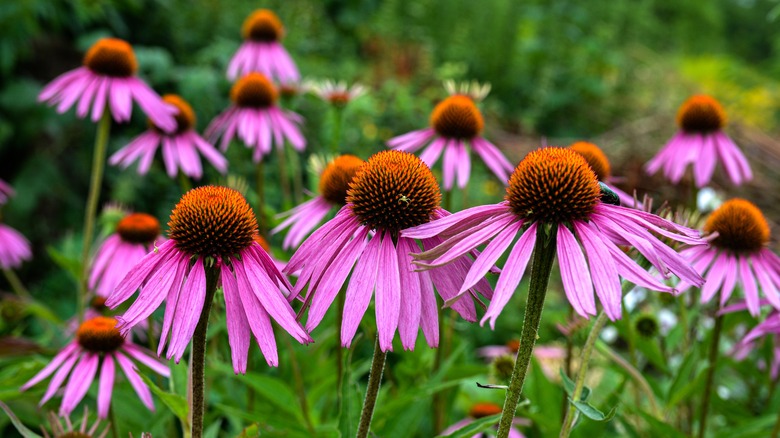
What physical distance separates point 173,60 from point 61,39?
20.3 inches

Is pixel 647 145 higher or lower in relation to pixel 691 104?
lower

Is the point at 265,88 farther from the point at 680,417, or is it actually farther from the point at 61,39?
the point at 61,39

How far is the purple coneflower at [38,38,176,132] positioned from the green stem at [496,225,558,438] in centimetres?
112

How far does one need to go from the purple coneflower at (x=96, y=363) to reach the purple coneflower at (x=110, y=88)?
569mm

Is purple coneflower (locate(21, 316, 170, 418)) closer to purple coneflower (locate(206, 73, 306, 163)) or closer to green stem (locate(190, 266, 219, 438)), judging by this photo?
green stem (locate(190, 266, 219, 438))

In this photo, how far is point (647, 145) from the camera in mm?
3715

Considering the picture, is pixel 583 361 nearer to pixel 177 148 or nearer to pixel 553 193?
pixel 553 193

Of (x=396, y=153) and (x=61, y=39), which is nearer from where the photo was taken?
(x=396, y=153)

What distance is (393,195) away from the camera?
0.81 metres

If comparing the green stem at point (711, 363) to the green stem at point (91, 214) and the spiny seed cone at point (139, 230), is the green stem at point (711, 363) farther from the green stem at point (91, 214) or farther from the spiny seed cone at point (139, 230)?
the green stem at point (91, 214)

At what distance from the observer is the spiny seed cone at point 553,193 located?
0.78 m

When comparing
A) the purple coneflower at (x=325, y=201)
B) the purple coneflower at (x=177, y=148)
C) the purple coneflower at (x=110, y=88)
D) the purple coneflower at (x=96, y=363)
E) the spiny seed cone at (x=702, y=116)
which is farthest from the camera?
the spiny seed cone at (x=702, y=116)

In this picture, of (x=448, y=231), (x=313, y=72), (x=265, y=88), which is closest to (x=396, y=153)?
(x=448, y=231)

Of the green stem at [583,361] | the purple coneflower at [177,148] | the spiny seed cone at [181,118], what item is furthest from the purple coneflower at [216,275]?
the spiny seed cone at [181,118]
